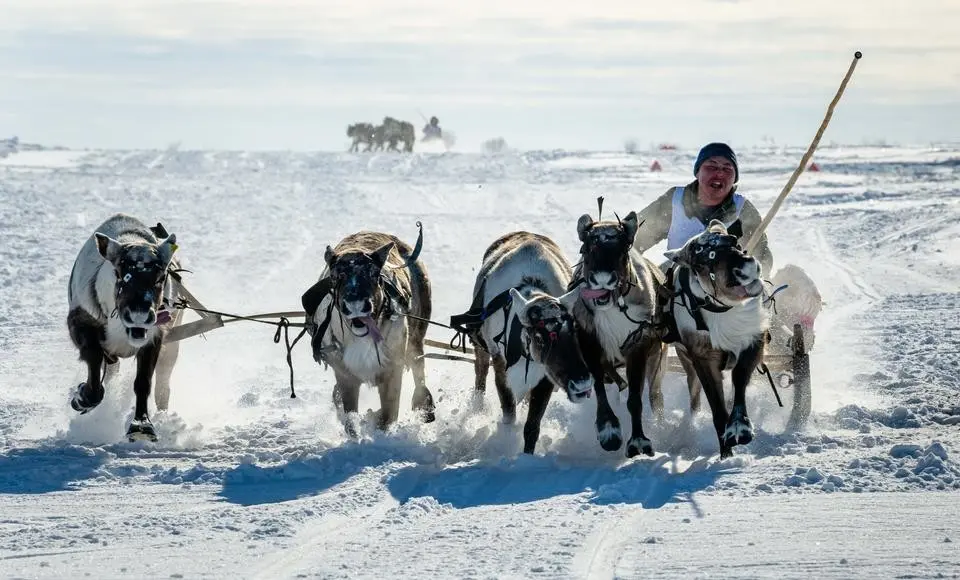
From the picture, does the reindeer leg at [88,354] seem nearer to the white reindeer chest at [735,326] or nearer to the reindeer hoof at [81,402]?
the reindeer hoof at [81,402]

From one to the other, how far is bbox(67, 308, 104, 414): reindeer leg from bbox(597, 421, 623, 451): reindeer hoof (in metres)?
3.58

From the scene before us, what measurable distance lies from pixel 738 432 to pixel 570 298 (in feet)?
4.48

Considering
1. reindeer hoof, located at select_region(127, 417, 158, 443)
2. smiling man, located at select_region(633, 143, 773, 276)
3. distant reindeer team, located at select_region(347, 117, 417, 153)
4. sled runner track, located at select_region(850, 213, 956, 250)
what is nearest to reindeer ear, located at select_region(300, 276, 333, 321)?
reindeer hoof, located at select_region(127, 417, 158, 443)

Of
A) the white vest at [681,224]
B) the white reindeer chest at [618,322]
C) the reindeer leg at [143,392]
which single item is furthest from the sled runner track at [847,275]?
the reindeer leg at [143,392]

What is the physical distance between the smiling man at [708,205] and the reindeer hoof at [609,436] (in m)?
2.49

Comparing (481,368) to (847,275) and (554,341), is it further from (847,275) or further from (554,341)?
(847,275)

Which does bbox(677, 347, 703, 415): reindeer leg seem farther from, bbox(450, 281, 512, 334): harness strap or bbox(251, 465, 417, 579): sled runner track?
bbox(251, 465, 417, 579): sled runner track

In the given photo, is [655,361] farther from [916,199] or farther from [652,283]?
[916,199]

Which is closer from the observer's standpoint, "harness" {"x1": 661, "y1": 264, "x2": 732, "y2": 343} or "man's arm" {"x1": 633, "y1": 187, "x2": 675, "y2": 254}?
"harness" {"x1": 661, "y1": 264, "x2": 732, "y2": 343}

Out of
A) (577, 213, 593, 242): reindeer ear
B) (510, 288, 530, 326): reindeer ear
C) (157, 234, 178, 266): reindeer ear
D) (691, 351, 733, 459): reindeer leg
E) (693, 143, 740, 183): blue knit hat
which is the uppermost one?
(693, 143, 740, 183): blue knit hat

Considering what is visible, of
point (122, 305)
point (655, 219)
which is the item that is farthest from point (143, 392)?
point (655, 219)

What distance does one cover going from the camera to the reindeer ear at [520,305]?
8.66 meters

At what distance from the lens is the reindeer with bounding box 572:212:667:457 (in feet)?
27.7

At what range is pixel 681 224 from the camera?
10.8 m
